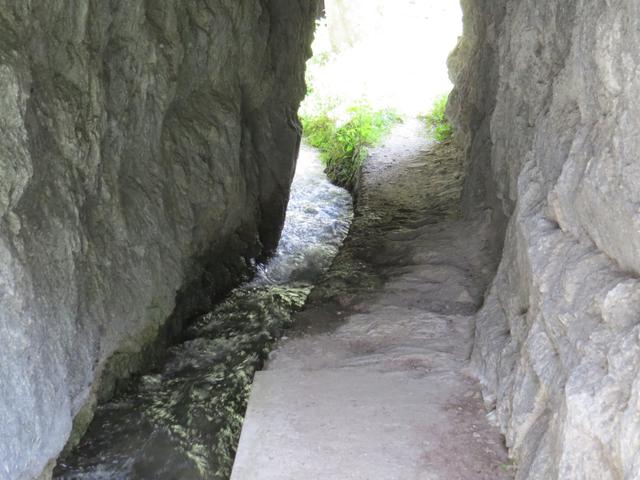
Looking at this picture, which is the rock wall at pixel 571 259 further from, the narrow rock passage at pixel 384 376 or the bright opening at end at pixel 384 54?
the bright opening at end at pixel 384 54

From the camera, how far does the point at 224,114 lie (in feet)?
25.1

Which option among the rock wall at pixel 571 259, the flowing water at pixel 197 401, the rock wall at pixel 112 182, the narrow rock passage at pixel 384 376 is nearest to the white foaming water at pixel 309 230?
the flowing water at pixel 197 401

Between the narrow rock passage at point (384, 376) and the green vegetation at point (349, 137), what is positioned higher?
the green vegetation at point (349, 137)

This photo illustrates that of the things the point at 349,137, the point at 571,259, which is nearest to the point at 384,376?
the point at 571,259

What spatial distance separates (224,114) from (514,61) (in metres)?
3.13

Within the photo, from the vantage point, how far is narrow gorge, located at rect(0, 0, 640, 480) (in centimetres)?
350

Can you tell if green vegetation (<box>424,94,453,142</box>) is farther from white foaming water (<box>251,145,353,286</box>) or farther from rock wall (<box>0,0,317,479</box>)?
rock wall (<box>0,0,317,479</box>)

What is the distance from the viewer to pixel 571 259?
3826mm

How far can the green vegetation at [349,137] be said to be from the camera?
44.1 ft

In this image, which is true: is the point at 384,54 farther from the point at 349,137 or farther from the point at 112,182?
the point at 112,182

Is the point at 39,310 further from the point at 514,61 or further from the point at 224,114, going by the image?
the point at 514,61

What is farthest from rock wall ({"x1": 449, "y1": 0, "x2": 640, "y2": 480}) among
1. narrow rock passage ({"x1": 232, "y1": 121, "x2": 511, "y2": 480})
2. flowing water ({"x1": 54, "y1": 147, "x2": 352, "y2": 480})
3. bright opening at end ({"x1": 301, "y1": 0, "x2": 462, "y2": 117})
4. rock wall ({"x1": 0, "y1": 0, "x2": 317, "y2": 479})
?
bright opening at end ({"x1": 301, "y1": 0, "x2": 462, "y2": 117})

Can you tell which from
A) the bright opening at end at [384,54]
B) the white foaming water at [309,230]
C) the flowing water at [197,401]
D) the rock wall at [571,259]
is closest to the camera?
the rock wall at [571,259]

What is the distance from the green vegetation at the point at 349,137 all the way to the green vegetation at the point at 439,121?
75 cm
